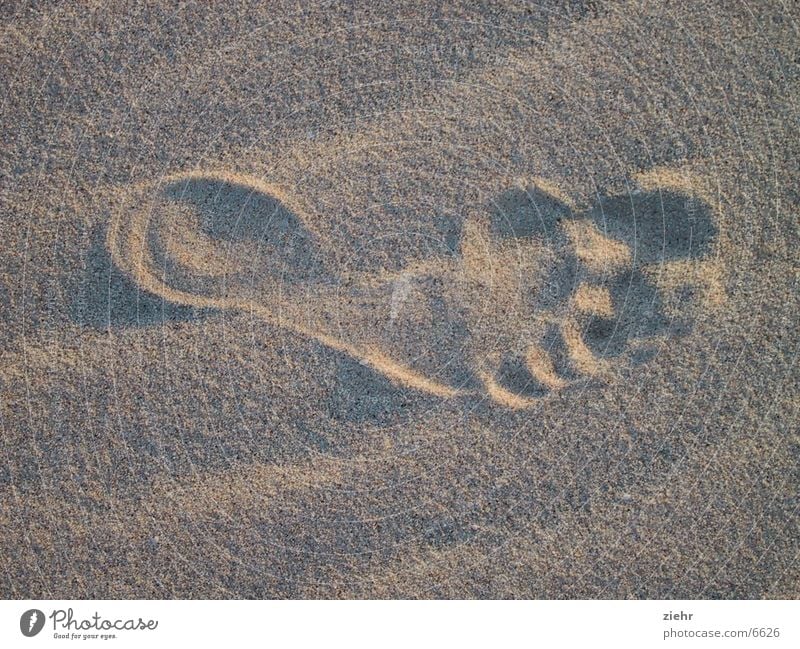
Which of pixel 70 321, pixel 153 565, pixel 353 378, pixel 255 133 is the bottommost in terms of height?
pixel 153 565

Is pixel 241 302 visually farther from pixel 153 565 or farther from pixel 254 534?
pixel 153 565

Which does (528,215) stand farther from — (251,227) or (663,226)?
(251,227)

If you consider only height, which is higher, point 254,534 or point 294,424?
point 294,424

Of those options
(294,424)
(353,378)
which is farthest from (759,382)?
(294,424)
